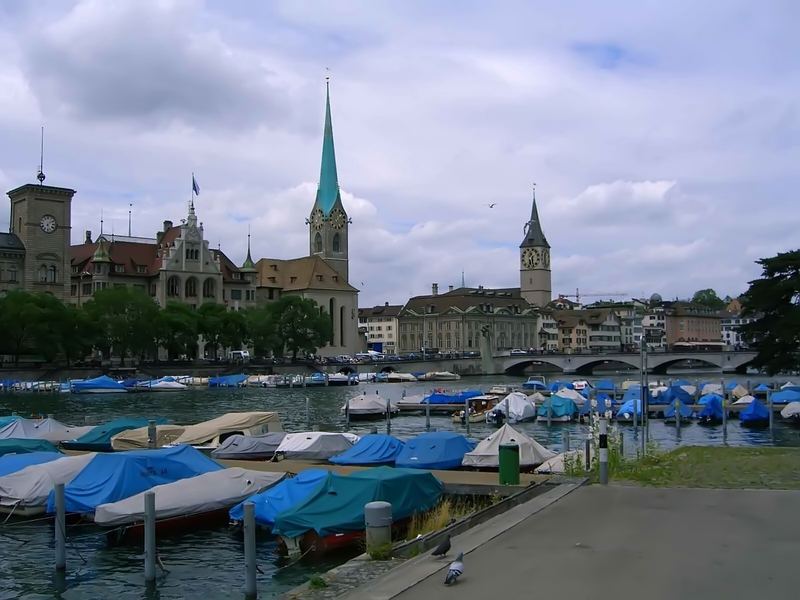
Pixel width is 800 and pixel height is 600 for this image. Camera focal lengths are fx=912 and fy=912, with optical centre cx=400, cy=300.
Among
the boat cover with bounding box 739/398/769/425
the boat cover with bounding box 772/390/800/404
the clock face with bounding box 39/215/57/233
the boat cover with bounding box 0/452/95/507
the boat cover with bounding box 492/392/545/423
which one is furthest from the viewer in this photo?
the clock face with bounding box 39/215/57/233

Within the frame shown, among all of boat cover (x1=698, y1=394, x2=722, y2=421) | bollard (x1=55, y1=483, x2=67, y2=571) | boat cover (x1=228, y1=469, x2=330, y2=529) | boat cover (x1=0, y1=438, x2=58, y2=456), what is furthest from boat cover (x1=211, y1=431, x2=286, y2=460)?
boat cover (x1=698, y1=394, x2=722, y2=421)

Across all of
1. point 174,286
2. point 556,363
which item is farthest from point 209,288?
point 556,363

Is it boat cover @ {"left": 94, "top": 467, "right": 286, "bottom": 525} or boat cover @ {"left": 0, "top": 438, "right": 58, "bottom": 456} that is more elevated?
boat cover @ {"left": 0, "top": 438, "right": 58, "bottom": 456}

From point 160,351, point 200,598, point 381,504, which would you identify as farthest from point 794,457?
point 160,351

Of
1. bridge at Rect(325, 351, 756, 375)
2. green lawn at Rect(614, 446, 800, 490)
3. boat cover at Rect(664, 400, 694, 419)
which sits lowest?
boat cover at Rect(664, 400, 694, 419)

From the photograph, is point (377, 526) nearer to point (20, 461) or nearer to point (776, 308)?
point (20, 461)

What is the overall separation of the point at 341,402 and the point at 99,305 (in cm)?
4073

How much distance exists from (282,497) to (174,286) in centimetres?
11973

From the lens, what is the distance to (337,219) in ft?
600

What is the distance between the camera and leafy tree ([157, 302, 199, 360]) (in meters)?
112

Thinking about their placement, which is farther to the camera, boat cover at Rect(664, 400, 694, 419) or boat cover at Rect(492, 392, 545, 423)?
boat cover at Rect(492, 392, 545, 423)

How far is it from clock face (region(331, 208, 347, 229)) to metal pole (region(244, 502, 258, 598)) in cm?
16731

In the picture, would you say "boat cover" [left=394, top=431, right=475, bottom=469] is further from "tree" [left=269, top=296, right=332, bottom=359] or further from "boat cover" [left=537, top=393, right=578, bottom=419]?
"tree" [left=269, top=296, right=332, bottom=359]

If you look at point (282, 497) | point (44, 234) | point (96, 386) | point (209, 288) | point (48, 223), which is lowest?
point (282, 497)
